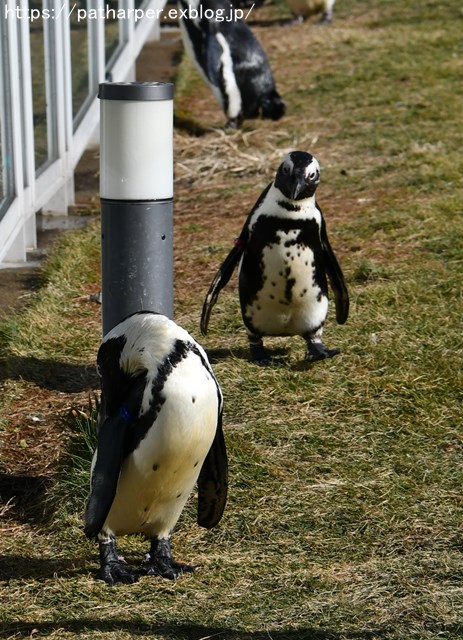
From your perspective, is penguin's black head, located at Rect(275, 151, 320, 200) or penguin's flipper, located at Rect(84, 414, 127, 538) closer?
penguin's flipper, located at Rect(84, 414, 127, 538)

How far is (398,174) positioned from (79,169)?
83.0 inches

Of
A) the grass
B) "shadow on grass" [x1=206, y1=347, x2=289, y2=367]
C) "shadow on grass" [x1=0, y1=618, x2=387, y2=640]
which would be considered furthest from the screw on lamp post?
"shadow on grass" [x1=0, y1=618, x2=387, y2=640]

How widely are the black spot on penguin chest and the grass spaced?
1.23 ft

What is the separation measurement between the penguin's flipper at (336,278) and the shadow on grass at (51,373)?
986mm

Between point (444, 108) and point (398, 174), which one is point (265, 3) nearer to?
point (444, 108)

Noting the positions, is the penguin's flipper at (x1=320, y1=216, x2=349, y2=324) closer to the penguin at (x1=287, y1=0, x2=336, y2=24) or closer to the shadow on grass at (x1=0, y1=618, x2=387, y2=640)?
the shadow on grass at (x1=0, y1=618, x2=387, y2=640)

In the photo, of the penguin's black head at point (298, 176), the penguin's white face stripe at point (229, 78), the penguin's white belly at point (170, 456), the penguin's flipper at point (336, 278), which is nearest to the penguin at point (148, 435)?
the penguin's white belly at point (170, 456)

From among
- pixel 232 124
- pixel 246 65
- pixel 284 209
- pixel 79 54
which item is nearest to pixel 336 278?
pixel 284 209

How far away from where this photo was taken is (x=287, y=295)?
14.2 ft

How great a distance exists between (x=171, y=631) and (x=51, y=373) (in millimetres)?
1802

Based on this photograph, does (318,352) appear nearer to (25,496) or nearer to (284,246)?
(284,246)

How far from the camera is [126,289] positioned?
364 centimetres

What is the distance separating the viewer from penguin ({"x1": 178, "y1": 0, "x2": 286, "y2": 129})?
855 cm

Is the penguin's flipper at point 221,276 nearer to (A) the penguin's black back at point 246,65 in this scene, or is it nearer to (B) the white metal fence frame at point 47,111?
(B) the white metal fence frame at point 47,111
